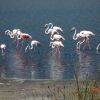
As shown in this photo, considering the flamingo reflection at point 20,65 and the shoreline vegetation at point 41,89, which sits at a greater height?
the flamingo reflection at point 20,65

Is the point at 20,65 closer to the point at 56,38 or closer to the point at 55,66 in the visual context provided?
the point at 55,66

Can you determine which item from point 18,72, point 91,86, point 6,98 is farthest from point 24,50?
point 91,86

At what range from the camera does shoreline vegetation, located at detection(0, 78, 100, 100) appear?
26.7 feet

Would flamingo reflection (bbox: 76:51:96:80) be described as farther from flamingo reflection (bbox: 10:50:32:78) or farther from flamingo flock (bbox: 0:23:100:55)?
flamingo reflection (bbox: 10:50:32:78)

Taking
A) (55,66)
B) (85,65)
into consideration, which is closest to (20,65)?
(55,66)

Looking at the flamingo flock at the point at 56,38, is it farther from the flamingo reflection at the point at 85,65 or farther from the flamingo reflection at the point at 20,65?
the flamingo reflection at the point at 85,65

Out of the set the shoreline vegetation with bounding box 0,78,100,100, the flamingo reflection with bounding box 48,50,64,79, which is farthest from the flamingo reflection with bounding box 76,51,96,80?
the shoreline vegetation with bounding box 0,78,100,100

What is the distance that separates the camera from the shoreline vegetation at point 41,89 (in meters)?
8.15

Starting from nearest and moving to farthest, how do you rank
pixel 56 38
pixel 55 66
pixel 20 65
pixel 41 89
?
1. pixel 41 89
2. pixel 55 66
3. pixel 20 65
4. pixel 56 38

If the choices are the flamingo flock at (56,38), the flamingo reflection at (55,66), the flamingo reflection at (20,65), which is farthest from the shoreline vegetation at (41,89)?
the flamingo flock at (56,38)

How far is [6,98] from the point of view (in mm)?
8742

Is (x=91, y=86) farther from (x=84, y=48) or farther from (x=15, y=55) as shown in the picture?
(x=84, y=48)

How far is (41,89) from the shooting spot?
9.52 metres

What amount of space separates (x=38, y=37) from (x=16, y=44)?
5.68 feet
